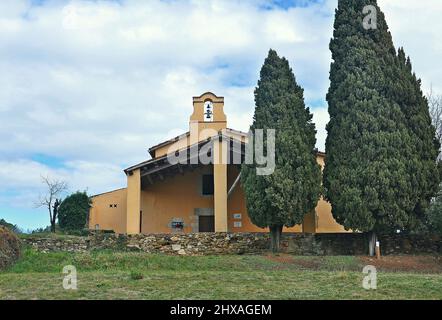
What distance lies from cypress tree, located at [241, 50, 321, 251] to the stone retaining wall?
36.8 inches

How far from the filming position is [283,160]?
18.4 meters

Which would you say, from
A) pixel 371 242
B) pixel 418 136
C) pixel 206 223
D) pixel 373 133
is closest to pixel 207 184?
pixel 206 223

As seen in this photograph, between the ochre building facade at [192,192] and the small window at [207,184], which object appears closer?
the ochre building facade at [192,192]

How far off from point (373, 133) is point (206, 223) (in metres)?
9.90

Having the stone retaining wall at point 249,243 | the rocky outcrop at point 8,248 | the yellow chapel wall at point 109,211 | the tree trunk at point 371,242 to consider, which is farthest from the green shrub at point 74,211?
the tree trunk at point 371,242

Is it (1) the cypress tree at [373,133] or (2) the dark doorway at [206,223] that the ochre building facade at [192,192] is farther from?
(1) the cypress tree at [373,133]

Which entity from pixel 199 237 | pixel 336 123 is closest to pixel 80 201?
pixel 199 237

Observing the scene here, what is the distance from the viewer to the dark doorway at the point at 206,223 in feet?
80.9

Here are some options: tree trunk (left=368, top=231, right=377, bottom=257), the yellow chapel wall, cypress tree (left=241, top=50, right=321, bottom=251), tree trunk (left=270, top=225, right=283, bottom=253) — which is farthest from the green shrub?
tree trunk (left=368, top=231, right=377, bottom=257)

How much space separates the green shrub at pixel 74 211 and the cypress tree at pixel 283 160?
989 cm

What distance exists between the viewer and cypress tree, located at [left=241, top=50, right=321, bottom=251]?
17969 mm

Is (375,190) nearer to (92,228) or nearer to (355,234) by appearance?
(355,234)

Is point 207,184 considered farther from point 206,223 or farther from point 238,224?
point 238,224
